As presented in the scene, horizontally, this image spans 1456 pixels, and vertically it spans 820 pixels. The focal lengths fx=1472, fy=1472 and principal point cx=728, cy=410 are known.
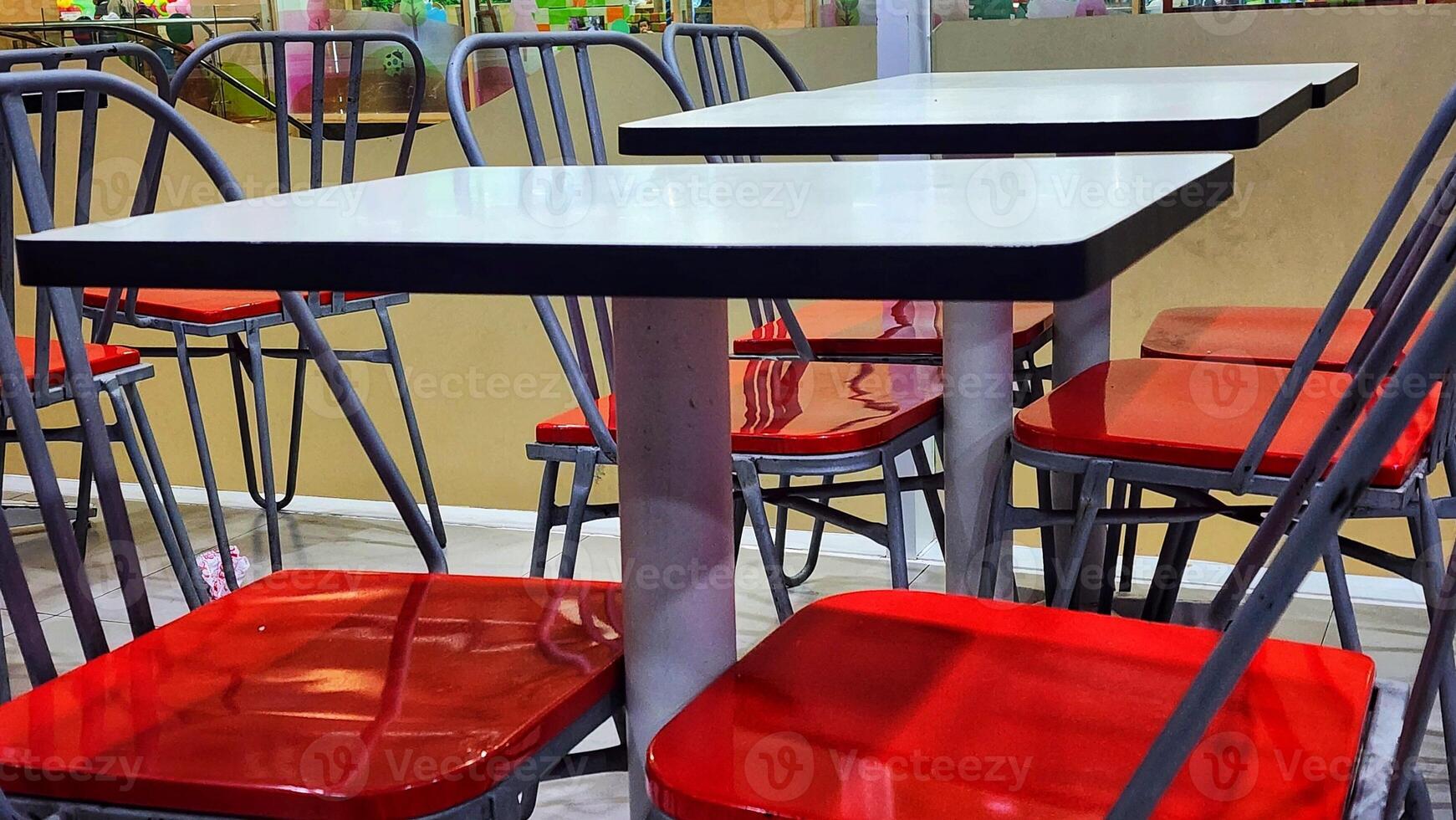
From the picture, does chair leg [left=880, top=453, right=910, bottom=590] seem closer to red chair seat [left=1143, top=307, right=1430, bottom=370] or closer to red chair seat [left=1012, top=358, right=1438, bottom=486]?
red chair seat [left=1012, top=358, right=1438, bottom=486]

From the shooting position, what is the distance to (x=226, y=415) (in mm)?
3604

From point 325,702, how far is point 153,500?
1281mm

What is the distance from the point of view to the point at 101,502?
3.62ft

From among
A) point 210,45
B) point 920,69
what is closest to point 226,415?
point 210,45

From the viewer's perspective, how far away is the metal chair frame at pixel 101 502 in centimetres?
88

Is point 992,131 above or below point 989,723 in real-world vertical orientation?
above

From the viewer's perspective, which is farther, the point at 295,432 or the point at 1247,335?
the point at 295,432

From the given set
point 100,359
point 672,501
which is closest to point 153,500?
point 100,359

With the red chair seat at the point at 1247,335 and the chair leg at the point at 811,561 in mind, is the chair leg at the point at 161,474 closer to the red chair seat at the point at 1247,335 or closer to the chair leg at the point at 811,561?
the chair leg at the point at 811,561

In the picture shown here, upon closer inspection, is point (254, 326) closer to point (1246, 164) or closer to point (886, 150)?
point (886, 150)

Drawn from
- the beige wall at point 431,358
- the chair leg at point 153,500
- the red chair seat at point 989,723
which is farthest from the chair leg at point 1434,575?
the beige wall at point 431,358

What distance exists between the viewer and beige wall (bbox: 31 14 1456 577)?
8.20 feet

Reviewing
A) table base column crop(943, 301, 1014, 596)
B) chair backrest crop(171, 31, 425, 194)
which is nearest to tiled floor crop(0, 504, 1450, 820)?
table base column crop(943, 301, 1014, 596)

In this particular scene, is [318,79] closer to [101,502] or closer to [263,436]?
[263,436]
